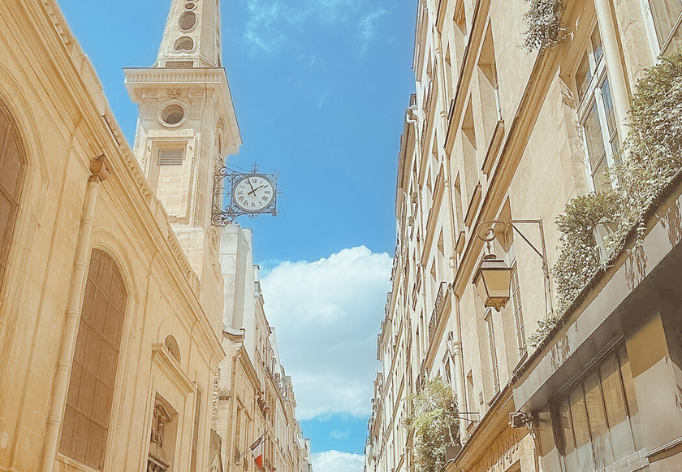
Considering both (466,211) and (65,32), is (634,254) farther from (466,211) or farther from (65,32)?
(65,32)

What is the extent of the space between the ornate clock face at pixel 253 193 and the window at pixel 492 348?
14.8 metres

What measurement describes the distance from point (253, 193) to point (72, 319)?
1474 centimetres

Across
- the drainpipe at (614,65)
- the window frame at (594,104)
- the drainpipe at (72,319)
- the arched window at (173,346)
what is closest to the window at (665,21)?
the drainpipe at (614,65)

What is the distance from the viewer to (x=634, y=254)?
435cm

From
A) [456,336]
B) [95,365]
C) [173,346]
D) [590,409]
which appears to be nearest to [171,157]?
[173,346]

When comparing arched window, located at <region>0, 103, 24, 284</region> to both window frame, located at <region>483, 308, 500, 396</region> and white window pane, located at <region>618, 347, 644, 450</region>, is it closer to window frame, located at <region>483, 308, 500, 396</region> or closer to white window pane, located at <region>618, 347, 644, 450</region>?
Answer: window frame, located at <region>483, 308, 500, 396</region>

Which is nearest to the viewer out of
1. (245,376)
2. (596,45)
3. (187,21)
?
(596,45)

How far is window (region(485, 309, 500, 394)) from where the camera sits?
11.1 meters

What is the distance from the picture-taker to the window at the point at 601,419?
5.55 metres

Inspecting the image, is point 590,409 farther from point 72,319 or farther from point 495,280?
point 72,319

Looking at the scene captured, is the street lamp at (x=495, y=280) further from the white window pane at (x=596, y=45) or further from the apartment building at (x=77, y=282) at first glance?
the apartment building at (x=77, y=282)

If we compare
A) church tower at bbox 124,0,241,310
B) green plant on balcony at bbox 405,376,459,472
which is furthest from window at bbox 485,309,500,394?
church tower at bbox 124,0,241,310

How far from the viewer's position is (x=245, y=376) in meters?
34.4

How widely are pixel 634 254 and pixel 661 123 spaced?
0.86 metres
